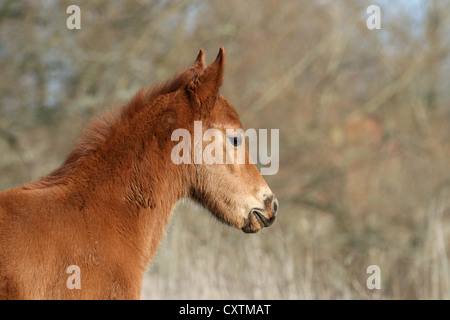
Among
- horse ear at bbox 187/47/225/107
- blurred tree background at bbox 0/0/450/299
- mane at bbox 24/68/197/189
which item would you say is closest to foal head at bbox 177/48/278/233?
horse ear at bbox 187/47/225/107

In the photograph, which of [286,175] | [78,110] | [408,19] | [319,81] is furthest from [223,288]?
[408,19]

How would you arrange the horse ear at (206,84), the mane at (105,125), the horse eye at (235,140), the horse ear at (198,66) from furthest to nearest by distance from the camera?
the horse ear at (198,66)
the horse eye at (235,140)
the horse ear at (206,84)
the mane at (105,125)

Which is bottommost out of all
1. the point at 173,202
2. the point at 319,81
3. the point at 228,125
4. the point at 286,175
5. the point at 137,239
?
the point at 137,239

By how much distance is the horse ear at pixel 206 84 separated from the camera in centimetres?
405

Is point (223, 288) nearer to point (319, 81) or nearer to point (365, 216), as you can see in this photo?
point (365, 216)

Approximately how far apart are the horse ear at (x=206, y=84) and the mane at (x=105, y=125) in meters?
0.10

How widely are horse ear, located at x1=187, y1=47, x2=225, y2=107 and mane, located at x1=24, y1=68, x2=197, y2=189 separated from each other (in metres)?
0.10

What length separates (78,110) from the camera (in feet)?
33.7

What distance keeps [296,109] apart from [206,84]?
1007 cm

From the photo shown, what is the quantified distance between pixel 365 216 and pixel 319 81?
3.09 metres

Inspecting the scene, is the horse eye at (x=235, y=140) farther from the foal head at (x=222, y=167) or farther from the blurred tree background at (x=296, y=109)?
the blurred tree background at (x=296, y=109)

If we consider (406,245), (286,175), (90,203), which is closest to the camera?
(90,203)

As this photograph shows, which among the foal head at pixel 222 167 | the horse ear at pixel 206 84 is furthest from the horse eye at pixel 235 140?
the horse ear at pixel 206 84

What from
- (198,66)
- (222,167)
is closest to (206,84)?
(198,66)
